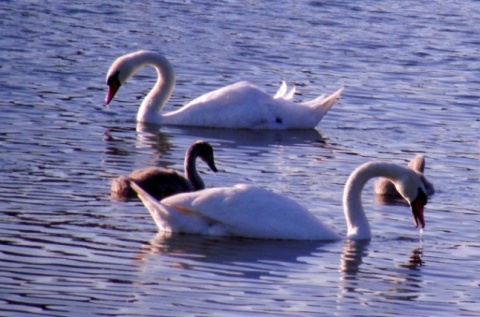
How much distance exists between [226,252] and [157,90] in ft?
22.5

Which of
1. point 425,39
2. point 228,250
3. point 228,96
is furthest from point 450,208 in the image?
point 425,39

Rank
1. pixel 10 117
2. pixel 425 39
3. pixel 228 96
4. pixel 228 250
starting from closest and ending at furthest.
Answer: pixel 228 250, pixel 10 117, pixel 228 96, pixel 425 39

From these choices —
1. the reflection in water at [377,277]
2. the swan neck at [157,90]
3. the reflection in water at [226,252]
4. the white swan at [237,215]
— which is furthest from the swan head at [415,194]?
the swan neck at [157,90]

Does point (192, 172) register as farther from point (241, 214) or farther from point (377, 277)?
point (377, 277)

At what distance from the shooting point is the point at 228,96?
16.6 metres

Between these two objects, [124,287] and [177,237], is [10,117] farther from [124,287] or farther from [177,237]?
[124,287]

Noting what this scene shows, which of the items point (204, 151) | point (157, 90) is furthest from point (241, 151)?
point (157, 90)

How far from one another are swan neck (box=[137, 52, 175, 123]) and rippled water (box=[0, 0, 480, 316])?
9.7 inches

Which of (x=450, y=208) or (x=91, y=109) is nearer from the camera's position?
(x=450, y=208)

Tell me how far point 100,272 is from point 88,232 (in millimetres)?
1193

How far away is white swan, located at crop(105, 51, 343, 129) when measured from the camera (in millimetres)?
16578

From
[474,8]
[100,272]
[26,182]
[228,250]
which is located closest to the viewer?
[100,272]

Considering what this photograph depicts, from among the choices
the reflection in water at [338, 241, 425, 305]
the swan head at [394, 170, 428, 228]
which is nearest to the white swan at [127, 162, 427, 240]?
the reflection in water at [338, 241, 425, 305]

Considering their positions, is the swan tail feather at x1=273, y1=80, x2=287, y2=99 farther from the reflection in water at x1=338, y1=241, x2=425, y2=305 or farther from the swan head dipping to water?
the reflection in water at x1=338, y1=241, x2=425, y2=305
